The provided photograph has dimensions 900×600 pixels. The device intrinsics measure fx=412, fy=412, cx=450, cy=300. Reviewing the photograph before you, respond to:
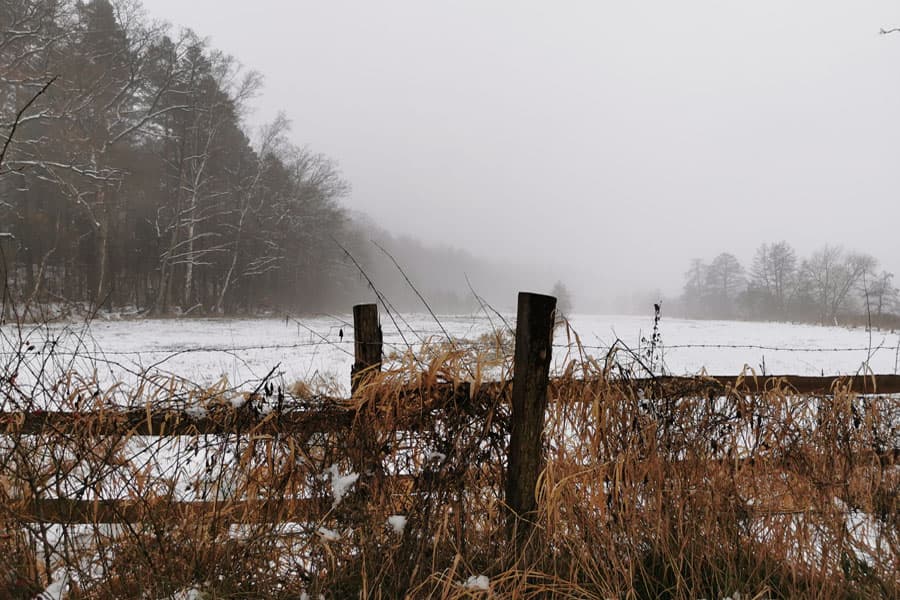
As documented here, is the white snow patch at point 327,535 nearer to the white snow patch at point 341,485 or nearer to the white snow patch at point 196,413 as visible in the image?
the white snow patch at point 341,485

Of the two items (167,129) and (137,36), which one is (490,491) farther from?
(167,129)

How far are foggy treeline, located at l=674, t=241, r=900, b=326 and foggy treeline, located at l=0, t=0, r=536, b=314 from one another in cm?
5327

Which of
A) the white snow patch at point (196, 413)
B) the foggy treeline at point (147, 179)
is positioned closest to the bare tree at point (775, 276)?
the foggy treeline at point (147, 179)

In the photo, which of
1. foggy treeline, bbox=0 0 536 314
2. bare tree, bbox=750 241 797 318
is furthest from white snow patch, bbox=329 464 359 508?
bare tree, bbox=750 241 797 318

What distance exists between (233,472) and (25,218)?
29694mm

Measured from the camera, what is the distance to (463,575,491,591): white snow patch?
6.62 ft

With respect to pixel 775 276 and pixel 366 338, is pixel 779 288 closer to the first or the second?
pixel 775 276

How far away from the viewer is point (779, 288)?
63.6m

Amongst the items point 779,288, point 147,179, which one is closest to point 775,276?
point 779,288

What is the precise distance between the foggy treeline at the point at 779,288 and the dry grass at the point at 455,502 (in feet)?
181

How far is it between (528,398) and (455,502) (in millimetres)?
708

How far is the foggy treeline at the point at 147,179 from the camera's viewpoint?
1884 cm

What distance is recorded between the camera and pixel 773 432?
2.58 m

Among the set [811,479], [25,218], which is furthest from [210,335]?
[811,479]
